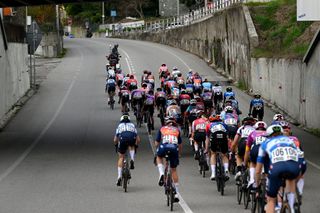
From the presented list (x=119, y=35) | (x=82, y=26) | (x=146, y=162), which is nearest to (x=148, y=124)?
(x=146, y=162)

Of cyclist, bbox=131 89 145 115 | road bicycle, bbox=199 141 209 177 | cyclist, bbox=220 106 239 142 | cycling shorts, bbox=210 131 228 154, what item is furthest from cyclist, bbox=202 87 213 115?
cycling shorts, bbox=210 131 228 154

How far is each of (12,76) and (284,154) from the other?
1126 inches

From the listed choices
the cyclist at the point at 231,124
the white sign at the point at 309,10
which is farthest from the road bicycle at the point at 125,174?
the white sign at the point at 309,10

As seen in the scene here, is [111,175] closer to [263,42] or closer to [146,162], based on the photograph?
[146,162]

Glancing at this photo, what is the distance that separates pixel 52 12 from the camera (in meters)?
87.0

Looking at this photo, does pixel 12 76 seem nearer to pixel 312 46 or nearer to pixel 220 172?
pixel 312 46

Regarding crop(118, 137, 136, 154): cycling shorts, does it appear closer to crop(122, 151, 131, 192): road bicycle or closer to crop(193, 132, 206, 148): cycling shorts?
crop(122, 151, 131, 192): road bicycle

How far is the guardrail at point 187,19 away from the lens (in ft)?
187

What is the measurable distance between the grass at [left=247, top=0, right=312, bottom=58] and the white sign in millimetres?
7811

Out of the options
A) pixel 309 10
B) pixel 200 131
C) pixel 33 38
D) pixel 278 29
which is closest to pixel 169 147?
pixel 200 131

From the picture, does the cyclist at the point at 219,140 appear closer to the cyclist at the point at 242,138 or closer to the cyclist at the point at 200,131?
the cyclist at the point at 242,138

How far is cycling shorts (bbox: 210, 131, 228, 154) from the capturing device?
51.6 feet

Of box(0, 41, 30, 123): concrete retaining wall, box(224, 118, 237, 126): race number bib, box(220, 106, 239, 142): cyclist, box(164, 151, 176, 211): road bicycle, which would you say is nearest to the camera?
box(164, 151, 176, 211): road bicycle

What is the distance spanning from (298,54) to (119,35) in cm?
7299
